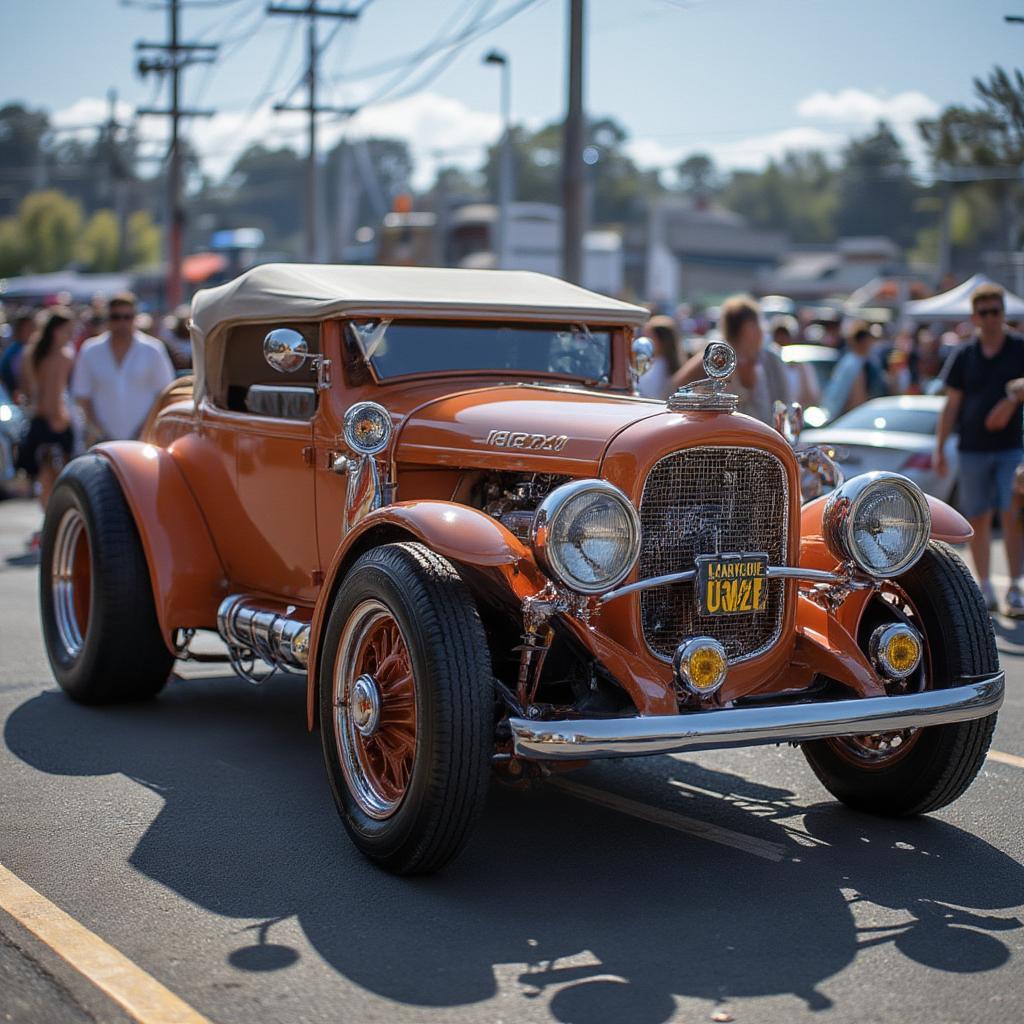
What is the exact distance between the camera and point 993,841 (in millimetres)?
4492

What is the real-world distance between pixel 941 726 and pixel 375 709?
5.72ft

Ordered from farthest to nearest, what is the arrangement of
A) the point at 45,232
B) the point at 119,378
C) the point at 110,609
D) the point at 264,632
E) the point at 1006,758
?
the point at 45,232 < the point at 119,378 < the point at 110,609 < the point at 1006,758 < the point at 264,632

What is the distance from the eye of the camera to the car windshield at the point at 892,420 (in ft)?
38.4

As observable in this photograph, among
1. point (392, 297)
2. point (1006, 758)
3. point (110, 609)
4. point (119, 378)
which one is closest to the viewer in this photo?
point (392, 297)

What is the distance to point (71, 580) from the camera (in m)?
6.55

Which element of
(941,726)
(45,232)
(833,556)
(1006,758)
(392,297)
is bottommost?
(1006,758)

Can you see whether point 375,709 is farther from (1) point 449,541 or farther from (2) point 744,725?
(2) point 744,725

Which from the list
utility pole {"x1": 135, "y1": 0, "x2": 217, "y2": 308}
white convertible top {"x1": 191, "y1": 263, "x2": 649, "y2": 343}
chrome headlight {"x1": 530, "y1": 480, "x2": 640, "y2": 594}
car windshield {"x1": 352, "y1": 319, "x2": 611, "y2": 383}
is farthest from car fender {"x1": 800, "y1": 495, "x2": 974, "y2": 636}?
utility pole {"x1": 135, "y1": 0, "x2": 217, "y2": 308}

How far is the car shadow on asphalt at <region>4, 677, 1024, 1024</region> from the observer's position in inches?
135

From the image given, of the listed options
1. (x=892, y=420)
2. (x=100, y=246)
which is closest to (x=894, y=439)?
(x=892, y=420)

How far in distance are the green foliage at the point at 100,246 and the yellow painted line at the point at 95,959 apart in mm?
84190

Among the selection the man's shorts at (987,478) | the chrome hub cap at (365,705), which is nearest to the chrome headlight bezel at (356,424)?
the chrome hub cap at (365,705)

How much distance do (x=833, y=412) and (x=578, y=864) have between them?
10.1m

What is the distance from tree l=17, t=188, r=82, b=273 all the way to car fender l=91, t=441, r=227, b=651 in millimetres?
80006
